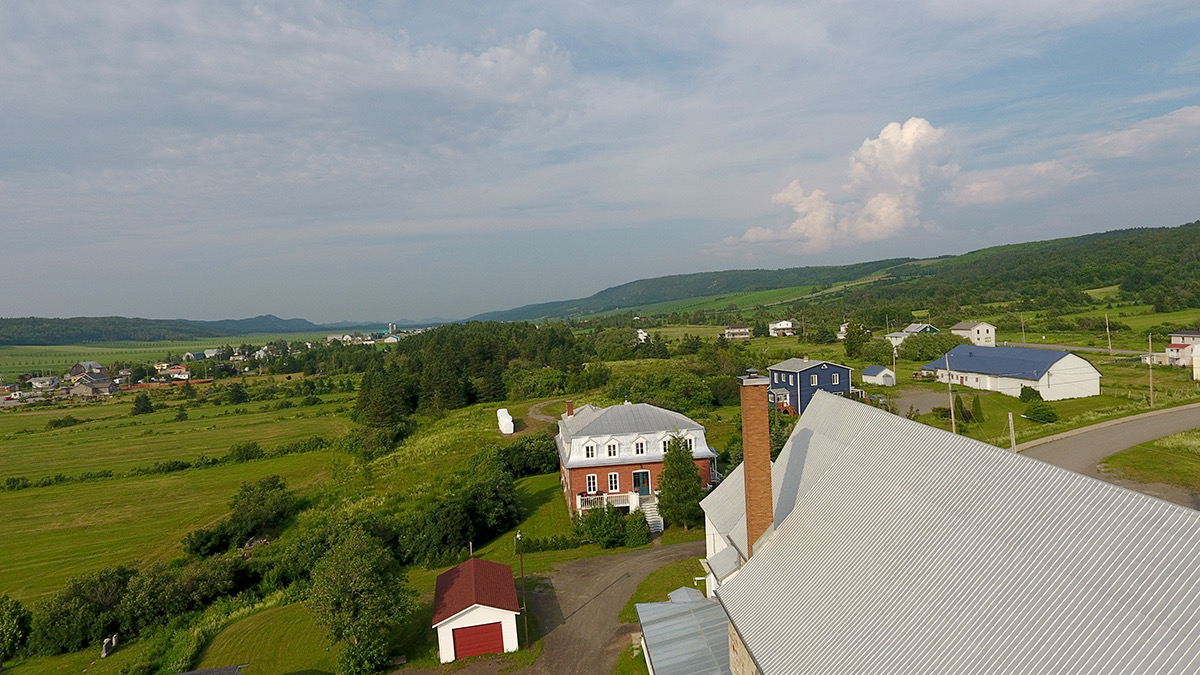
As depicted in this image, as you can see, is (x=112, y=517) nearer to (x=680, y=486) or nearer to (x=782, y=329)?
(x=680, y=486)

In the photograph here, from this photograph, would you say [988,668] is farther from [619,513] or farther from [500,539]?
[500,539]

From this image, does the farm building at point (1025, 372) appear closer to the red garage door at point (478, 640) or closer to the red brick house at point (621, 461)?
the red brick house at point (621, 461)

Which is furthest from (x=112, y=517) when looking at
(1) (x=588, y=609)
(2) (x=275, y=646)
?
(1) (x=588, y=609)

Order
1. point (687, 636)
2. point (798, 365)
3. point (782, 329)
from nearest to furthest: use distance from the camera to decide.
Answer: point (687, 636)
point (798, 365)
point (782, 329)

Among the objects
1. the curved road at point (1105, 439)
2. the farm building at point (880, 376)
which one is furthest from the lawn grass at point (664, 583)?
the farm building at point (880, 376)

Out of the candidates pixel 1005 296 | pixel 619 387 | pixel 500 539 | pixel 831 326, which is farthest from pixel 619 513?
pixel 1005 296
